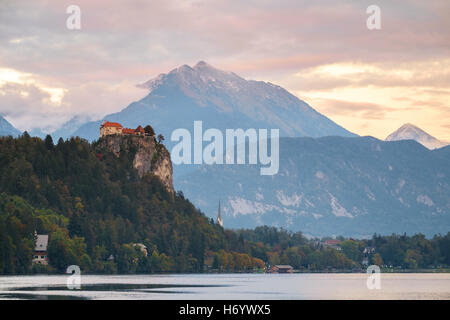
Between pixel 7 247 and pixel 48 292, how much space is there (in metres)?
65.4
